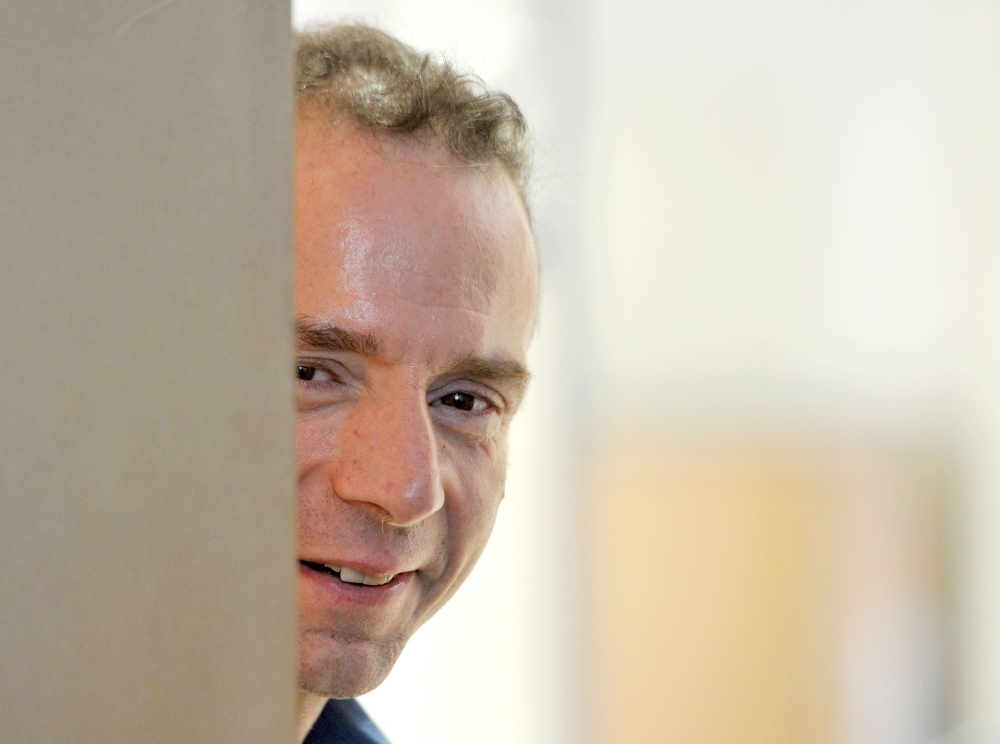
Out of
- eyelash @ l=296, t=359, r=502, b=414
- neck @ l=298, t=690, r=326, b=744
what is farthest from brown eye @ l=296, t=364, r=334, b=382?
neck @ l=298, t=690, r=326, b=744

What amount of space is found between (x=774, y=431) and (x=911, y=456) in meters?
0.31

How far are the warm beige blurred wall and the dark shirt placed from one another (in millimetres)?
1356

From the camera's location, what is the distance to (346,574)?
29.4 inches

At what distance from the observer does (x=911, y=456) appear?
2.17 meters

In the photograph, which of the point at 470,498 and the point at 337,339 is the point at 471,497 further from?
the point at 337,339

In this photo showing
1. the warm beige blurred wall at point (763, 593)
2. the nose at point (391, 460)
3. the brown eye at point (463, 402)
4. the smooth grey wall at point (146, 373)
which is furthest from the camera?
the warm beige blurred wall at point (763, 593)

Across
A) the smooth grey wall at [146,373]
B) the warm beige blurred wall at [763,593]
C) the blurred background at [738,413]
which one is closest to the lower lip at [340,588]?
the smooth grey wall at [146,373]

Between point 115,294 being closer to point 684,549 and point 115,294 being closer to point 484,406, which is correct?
point 484,406

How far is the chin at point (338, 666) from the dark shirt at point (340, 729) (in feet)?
0.34

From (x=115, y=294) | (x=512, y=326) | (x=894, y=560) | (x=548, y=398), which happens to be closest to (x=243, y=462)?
(x=115, y=294)

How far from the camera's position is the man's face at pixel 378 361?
0.70 m

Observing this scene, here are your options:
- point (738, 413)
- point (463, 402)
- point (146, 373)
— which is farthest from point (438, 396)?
point (738, 413)

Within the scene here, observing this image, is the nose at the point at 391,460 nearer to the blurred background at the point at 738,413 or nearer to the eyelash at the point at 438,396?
the eyelash at the point at 438,396

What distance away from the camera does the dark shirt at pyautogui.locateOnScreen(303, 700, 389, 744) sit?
0.83 metres
